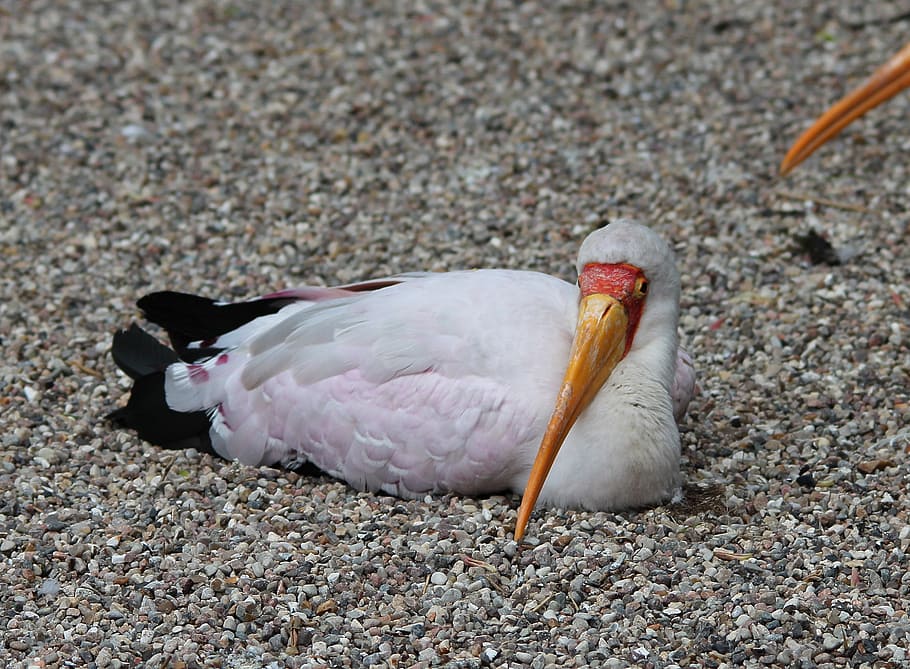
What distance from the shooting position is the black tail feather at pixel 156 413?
17.3 ft

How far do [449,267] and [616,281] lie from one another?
6.75 feet

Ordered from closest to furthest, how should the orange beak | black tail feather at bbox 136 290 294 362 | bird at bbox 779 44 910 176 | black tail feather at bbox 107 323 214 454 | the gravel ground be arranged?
1. the gravel ground
2. the orange beak
3. black tail feather at bbox 107 323 214 454
4. black tail feather at bbox 136 290 294 362
5. bird at bbox 779 44 910 176

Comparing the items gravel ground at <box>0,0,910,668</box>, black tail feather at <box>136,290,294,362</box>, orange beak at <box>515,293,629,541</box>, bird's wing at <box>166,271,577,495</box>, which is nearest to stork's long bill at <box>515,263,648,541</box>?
orange beak at <box>515,293,629,541</box>

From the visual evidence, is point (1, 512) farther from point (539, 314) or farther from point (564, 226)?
A: point (564, 226)

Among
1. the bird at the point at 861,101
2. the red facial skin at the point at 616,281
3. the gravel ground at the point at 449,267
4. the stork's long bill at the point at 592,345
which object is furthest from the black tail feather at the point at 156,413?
the bird at the point at 861,101

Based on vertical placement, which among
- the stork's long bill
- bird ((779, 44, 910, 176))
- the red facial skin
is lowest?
the stork's long bill

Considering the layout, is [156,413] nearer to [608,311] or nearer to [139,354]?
[139,354]

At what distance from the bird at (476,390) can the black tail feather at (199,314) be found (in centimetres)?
22

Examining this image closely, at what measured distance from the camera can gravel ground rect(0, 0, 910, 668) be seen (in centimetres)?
416

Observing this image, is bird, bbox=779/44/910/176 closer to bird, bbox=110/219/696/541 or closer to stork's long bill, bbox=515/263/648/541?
bird, bbox=110/219/696/541

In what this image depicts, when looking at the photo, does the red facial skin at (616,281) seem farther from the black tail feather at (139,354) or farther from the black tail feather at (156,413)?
the black tail feather at (139,354)

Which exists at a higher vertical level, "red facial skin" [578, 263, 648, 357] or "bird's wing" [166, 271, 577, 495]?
"red facial skin" [578, 263, 648, 357]

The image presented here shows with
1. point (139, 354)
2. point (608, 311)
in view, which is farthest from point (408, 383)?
point (139, 354)

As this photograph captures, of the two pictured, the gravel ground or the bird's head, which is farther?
the bird's head
